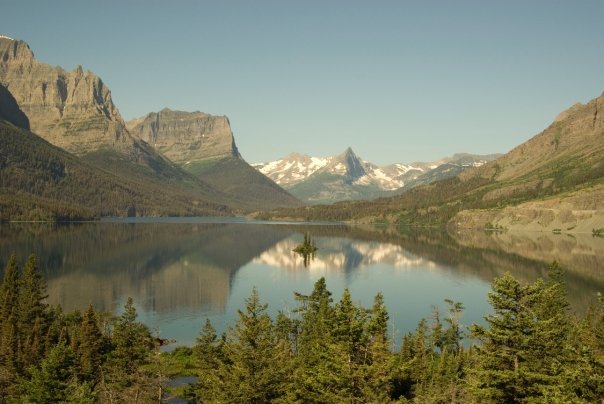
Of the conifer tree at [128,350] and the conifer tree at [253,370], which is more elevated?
the conifer tree at [253,370]

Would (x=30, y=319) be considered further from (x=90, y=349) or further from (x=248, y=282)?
(x=248, y=282)

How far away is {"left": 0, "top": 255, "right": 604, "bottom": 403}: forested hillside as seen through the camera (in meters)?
25.9

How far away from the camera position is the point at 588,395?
22.1 meters

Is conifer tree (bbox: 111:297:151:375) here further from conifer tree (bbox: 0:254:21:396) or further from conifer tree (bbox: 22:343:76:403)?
conifer tree (bbox: 22:343:76:403)

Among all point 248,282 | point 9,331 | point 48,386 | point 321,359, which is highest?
point 321,359

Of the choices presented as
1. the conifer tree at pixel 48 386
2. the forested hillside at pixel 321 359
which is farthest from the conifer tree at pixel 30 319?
the conifer tree at pixel 48 386

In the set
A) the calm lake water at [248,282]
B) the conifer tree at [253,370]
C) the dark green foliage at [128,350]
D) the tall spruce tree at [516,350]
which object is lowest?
the calm lake water at [248,282]

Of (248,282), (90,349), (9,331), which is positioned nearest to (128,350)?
(90,349)

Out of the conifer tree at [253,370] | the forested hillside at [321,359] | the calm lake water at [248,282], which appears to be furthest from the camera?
the calm lake water at [248,282]

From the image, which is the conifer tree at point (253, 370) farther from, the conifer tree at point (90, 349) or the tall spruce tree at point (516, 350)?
the conifer tree at point (90, 349)

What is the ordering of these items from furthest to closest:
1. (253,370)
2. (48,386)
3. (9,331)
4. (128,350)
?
1. (9,331)
2. (128,350)
3. (48,386)
4. (253,370)

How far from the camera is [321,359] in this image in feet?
154

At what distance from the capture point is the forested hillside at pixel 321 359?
85.1 feet

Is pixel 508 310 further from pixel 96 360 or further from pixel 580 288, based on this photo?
pixel 580 288
